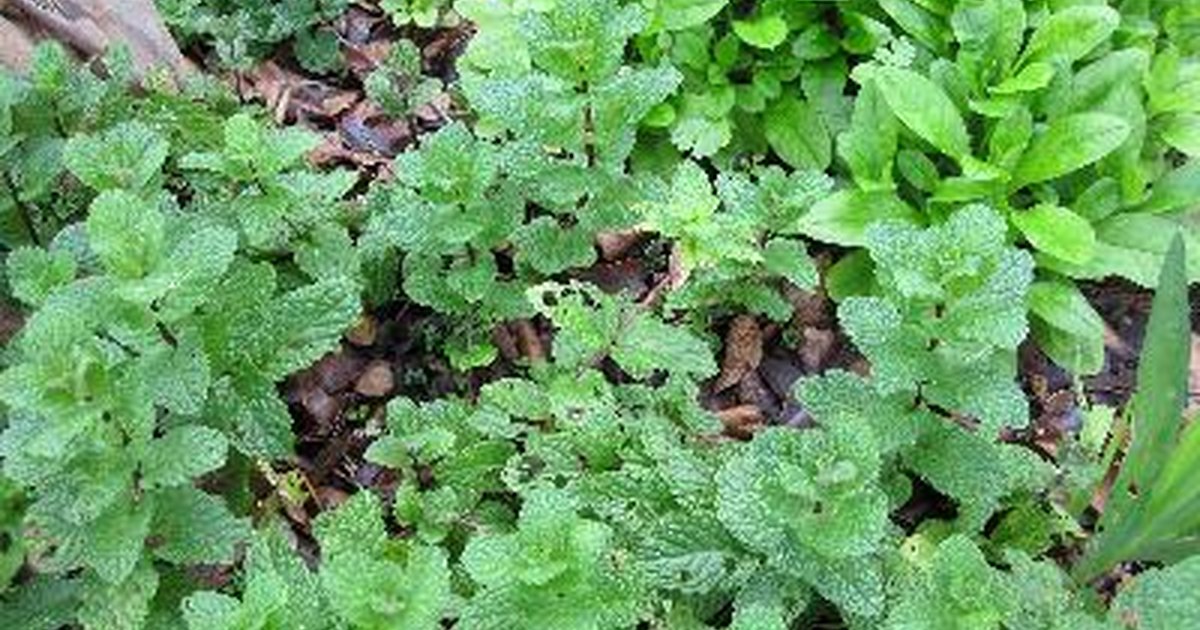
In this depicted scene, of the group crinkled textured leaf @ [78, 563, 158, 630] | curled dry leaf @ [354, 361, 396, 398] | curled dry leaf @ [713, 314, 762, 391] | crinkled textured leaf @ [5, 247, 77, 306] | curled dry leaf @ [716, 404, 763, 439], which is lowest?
curled dry leaf @ [716, 404, 763, 439]

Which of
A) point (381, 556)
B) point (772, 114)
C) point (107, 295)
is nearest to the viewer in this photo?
point (107, 295)

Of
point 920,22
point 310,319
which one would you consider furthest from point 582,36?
point 920,22

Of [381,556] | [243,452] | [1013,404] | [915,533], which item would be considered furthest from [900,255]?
[243,452]

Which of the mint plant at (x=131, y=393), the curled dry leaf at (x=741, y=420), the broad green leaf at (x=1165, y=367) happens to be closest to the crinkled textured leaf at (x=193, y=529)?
the mint plant at (x=131, y=393)

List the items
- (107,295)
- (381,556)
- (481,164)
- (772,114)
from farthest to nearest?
1. (772,114)
2. (481,164)
3. (381,556)
4. (107,295)

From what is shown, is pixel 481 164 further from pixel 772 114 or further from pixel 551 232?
pixel 772 114

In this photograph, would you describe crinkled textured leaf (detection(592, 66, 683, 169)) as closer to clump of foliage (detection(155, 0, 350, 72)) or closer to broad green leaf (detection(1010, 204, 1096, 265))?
broad green leaf (detection(1010, 204, 1096, 265))

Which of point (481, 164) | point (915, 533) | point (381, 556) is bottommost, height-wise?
point (915, 533)

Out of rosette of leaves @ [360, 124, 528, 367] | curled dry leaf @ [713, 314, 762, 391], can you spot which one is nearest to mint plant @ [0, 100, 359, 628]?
rosette of leaves @ [360, 124, 528, 367]
